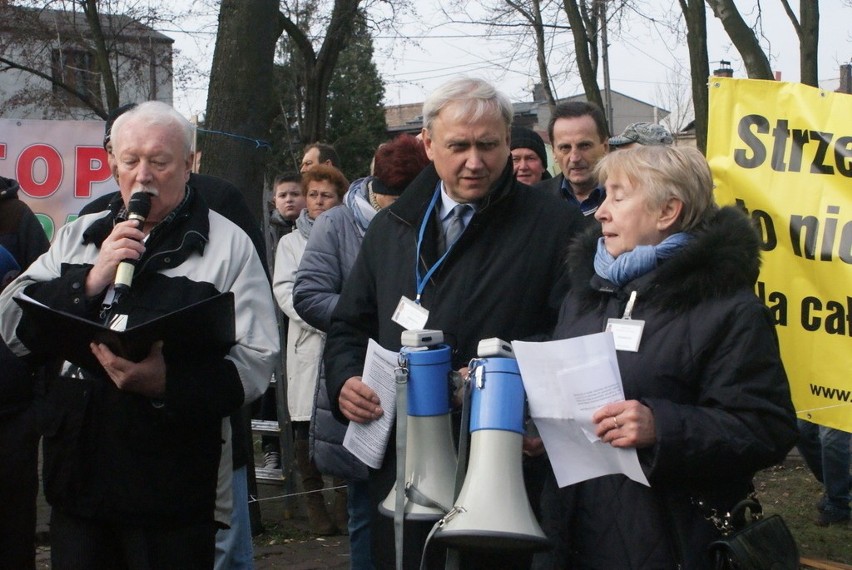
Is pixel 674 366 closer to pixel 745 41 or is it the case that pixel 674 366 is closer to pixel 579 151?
pixel 579 151

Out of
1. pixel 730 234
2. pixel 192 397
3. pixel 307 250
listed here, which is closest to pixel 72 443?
pixel 192 397

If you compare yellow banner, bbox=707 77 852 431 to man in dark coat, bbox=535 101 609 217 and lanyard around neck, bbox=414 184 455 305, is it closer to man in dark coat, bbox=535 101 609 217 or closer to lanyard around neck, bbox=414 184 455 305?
man in dark coat, bbox=535 101 609 217

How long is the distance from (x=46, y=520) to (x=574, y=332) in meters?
4.84

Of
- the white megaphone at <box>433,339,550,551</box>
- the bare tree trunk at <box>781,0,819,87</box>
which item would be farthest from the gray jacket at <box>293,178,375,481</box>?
the bare tree trunk at <box>781,0,819,87</box>

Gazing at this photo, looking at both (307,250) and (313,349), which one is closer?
(307,250)

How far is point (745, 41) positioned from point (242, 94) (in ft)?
19.3

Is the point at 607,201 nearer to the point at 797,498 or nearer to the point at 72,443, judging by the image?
the point at 72,443

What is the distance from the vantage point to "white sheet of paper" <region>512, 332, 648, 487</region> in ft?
8.82

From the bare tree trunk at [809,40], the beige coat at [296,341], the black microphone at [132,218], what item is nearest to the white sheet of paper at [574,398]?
the black microphone at [132,218]

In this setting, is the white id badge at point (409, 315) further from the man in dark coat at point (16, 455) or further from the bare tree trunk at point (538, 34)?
the bare tree trunk at point (538, 34)

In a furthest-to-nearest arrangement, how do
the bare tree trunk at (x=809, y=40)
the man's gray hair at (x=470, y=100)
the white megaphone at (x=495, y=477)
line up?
the bare tree trunk at (x=809, y=40), the man's gray hair at (x=470, y=100), the white megaphone at (x=495, y=477)

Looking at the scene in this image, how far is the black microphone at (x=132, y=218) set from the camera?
306 centimetres

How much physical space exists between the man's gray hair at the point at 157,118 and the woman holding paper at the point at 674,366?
130cm

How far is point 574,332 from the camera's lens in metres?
3.03
